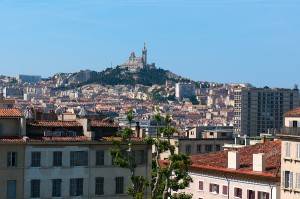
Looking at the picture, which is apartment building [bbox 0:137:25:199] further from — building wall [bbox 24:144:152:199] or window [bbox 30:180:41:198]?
window [bbox 30:180:41:198]

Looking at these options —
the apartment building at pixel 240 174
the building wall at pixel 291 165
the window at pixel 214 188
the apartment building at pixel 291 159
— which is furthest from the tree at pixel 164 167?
the window at pixel 214 188

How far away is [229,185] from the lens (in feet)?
215

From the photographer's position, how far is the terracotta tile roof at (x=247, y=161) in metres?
62.7

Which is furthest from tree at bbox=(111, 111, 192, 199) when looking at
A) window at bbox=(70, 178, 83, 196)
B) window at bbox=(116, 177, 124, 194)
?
window at bbox=(116, 177, 124, 194)

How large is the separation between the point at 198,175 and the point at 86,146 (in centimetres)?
965

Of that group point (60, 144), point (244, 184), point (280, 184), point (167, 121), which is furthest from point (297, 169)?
point (60, 144)

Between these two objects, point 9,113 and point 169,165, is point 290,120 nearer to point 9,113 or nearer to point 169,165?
point 169,165

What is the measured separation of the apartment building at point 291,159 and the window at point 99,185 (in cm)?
1306

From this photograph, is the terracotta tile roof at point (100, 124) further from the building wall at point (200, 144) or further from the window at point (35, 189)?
the building wall at point (200, 144)

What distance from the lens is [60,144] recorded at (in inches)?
2512

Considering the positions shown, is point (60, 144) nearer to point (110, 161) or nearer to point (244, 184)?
point (110, 161)

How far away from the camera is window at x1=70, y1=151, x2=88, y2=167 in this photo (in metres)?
64.4

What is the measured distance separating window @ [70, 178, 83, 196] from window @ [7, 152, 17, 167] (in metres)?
4.33

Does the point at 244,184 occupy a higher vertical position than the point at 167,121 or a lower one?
lower
